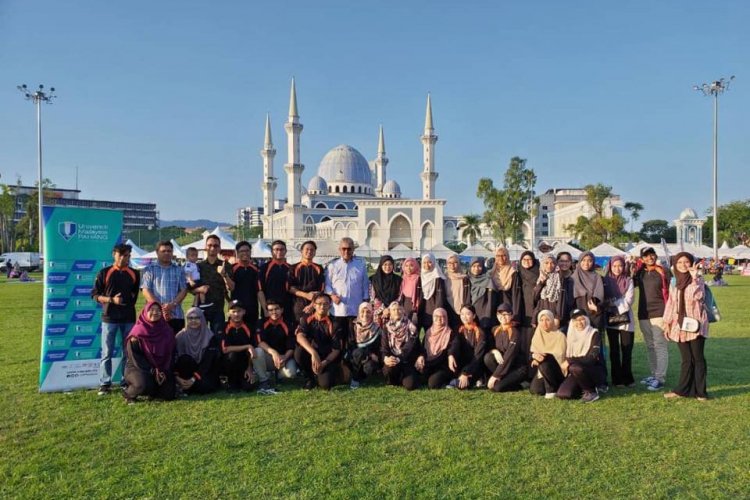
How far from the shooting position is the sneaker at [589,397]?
4.87 metres

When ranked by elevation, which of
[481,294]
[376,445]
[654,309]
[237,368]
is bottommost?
[376,445]

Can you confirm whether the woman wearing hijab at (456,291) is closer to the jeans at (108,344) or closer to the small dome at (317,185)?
the jeans at (108,344)

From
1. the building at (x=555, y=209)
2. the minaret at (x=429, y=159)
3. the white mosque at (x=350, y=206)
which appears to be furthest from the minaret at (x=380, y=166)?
the building at (x=555, y=209)

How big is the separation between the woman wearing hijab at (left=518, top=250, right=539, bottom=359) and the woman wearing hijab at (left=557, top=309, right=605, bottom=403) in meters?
0.46

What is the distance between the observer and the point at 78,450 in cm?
373

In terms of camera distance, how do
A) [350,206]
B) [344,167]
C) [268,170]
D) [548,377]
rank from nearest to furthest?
[548,377] → [268,170] → [350,206] → [344,167]

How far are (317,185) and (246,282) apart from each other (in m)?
60.6

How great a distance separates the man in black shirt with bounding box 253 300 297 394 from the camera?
5336 mm

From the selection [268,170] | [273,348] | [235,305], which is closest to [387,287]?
[273,348]

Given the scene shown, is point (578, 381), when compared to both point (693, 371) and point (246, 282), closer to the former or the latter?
point (693, 371)

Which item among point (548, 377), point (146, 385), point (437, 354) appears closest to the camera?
point (146, 385)

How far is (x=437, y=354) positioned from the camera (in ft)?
17.8

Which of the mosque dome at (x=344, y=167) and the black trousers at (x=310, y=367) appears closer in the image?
the black trousers at (x=310, y=367)

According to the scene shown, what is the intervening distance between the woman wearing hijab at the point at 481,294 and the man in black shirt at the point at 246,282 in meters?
2.25
